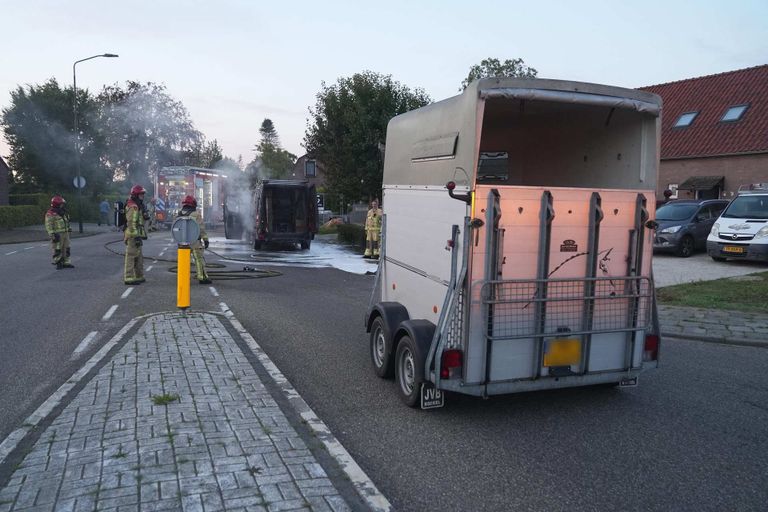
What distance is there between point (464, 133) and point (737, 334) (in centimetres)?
558

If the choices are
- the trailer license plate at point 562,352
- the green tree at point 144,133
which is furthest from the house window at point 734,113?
the green tree at point 144,133

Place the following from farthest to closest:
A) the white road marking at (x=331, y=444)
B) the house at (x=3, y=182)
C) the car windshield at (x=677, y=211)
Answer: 1. the house at (x=3, y=182)
2. the car windshield at (x=677, y=211)
3. the white road marking at (x=331, y=444)

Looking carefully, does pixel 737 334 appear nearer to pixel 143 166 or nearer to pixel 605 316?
pixel 605 316

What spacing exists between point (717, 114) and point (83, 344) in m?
28.2

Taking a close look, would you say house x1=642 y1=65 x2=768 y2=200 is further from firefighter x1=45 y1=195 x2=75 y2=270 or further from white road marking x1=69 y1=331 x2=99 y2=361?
white road marking x1=69 y1=331 x2=99 y2=361

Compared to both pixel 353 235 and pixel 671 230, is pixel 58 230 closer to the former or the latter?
pixel 353 235

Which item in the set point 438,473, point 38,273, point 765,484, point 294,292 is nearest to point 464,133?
point 438,473

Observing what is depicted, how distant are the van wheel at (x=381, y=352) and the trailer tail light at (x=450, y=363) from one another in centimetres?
117

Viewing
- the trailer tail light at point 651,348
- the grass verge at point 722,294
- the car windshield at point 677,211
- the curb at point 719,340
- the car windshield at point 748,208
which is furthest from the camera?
the car windshield at point 677,211

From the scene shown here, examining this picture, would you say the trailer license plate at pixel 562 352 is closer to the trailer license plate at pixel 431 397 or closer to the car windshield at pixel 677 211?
the trailer license plate at pixel 431 397

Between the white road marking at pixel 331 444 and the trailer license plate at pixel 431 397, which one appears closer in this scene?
the white road marking at pixel 331 444

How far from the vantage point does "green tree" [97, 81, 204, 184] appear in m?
46.8

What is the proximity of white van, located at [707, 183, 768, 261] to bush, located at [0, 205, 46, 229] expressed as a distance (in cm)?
3181

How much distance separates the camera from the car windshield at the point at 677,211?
714 inches
